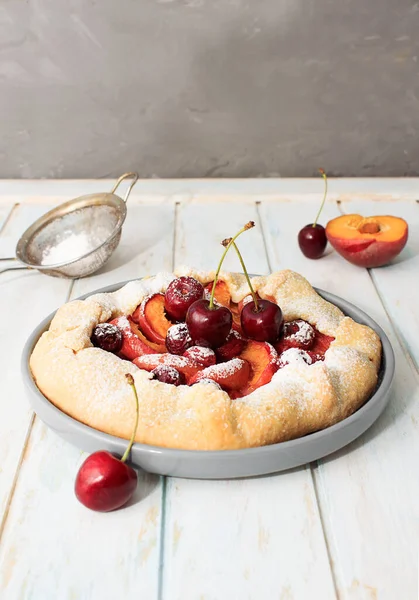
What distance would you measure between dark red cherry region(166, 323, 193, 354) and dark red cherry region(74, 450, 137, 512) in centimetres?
27

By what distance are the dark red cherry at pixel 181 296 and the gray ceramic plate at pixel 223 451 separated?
1.01 feet

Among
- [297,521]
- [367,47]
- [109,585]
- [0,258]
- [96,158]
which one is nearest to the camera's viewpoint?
[109,585]

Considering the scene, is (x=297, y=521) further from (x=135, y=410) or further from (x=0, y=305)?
(x=0, y=305)

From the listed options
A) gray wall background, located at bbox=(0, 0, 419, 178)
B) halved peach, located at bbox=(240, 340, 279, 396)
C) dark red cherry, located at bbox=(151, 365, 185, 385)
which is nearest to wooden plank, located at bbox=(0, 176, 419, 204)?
gray wall background, located at bbox=(0, 0, 419, 178)

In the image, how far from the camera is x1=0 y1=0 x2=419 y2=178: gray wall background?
226cm

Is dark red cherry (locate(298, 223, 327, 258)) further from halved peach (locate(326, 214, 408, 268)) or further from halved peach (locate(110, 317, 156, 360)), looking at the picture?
halved peach (locate(110, 317, 156, 360))

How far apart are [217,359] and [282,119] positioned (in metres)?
1.43

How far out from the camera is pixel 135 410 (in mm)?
1076

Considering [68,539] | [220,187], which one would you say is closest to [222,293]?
[68,539]

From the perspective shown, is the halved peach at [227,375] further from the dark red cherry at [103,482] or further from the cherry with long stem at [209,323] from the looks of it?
the dark red cherry at [103,482]

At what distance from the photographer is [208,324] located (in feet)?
3.90

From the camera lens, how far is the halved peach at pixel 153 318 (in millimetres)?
1315

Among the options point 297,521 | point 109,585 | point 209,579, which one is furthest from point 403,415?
point 109,585

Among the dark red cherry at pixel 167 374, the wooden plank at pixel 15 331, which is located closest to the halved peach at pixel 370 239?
the wooden plank at pixel 15 331
